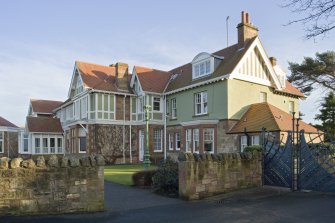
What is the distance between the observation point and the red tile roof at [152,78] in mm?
30383

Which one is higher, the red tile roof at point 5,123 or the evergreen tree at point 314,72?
the evergreen tree at point 314,72

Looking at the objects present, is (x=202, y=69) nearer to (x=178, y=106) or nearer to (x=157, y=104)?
(x=178, y=106)

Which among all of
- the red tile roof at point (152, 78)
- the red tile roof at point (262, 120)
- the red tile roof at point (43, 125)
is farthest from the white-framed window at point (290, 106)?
the red tile roof at point (43, 125)

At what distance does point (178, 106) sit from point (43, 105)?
25.6 metres

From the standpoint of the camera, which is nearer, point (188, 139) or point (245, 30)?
point (245, 30)

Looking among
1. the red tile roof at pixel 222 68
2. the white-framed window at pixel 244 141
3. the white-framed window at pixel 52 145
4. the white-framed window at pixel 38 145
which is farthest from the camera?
the white-framed window at pixel 52 145

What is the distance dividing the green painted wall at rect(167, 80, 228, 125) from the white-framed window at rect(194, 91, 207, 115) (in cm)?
31

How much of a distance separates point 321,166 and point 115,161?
69.8 ft

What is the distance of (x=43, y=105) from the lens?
46.3m

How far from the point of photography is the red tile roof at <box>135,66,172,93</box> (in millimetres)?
30383

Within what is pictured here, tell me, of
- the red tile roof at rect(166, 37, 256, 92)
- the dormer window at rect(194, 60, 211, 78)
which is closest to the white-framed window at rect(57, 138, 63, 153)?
the red tile roof at rect(166, 37, 256, 92)

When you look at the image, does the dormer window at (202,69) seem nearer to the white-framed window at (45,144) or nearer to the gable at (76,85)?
the gable at (76,85)

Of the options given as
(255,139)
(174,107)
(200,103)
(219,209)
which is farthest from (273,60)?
(219,209)

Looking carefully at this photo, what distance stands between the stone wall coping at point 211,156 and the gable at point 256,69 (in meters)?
11.7
